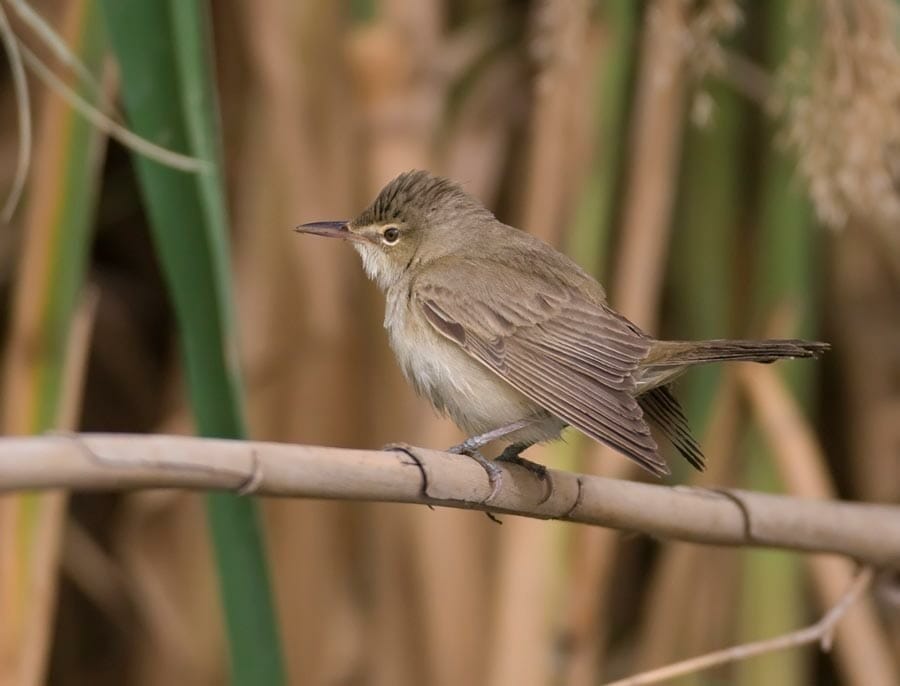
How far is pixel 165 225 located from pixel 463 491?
0.45 meters

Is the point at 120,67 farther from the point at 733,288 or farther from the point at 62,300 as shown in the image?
the point at 733,288

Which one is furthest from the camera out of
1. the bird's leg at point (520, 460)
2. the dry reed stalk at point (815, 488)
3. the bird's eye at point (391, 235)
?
the dry reed stalk at point (815, 488)

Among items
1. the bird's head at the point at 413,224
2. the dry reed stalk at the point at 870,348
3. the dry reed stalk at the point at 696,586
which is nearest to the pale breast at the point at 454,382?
the bird's head at the point at 413,224

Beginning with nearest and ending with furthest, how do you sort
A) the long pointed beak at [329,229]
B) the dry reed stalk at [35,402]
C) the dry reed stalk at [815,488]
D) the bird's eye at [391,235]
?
the dry reed stalk at [35,402] → the long pointed beak at [329,229] → the bird's eye at [391,235] → the dry reed stalk at [815,488]

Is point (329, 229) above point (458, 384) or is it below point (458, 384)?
above

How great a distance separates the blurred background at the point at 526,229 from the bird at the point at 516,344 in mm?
283

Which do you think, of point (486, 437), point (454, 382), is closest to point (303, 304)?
point (454, 382)

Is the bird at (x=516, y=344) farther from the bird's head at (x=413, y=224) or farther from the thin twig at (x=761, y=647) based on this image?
the thin twig at (x=761, y=647)

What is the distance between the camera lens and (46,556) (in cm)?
151

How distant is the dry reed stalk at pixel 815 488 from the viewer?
1860 millimetres

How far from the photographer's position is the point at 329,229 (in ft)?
5.40

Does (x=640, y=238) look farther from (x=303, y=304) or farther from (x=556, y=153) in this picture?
(x=303, y=304)

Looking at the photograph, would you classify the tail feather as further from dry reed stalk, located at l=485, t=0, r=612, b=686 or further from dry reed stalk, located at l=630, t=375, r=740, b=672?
dry reed stalk, located at l=630, t=375, r=740, b=672

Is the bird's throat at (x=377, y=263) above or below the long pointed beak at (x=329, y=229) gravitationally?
below
